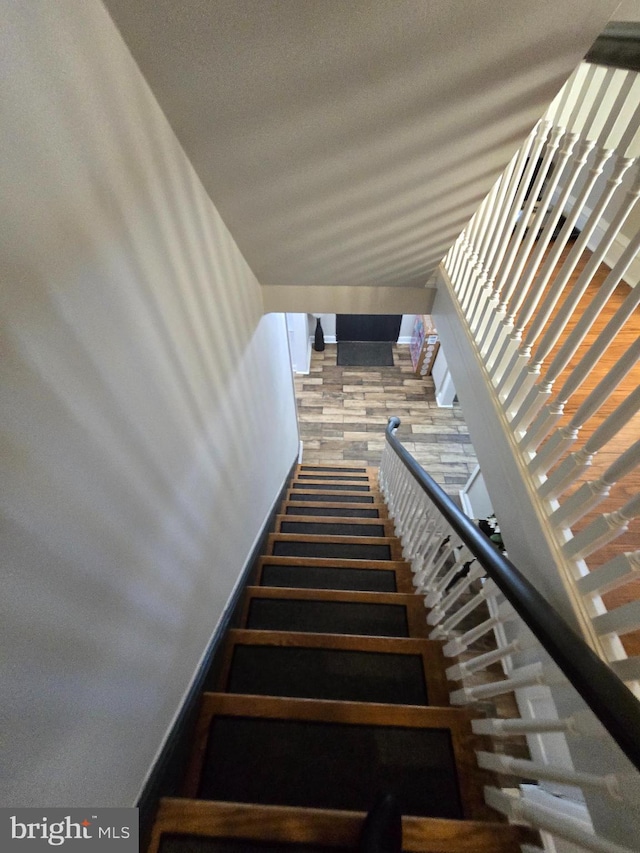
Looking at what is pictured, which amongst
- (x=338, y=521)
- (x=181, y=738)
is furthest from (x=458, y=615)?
(x=338, y=521)

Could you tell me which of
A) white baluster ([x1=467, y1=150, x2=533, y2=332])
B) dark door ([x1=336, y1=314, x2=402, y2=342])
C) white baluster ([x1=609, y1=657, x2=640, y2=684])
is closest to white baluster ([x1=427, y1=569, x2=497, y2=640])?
white baluster ([x1=609, y1=657, x2=640, y2=684])


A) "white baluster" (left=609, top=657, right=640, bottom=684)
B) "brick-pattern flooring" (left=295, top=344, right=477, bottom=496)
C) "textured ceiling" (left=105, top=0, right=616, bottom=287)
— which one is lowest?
"white baluster" (left=609, top=657, right=640, bottom=684)

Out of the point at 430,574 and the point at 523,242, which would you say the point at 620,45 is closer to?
the point at 523,242

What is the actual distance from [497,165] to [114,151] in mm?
1196

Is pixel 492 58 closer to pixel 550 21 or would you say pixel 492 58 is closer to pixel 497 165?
pixel 550 21

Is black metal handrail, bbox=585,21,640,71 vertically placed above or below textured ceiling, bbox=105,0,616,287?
below

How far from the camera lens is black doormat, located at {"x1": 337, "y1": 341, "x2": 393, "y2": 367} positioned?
23.2 feet

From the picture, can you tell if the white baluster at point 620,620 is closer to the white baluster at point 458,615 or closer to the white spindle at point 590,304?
the white baluster at point 458,615

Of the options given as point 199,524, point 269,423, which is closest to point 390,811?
point 199,524

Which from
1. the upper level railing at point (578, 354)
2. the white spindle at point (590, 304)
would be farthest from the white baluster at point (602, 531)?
the white spindle at point (590, 304)

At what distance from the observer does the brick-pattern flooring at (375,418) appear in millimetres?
5426

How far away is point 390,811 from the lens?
101 cm

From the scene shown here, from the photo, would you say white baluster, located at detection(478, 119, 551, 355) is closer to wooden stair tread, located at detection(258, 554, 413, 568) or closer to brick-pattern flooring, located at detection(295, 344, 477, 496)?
wooden stair tread, located at detection(258, 554, 413, 568)

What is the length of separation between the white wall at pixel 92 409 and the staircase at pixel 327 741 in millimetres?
266
